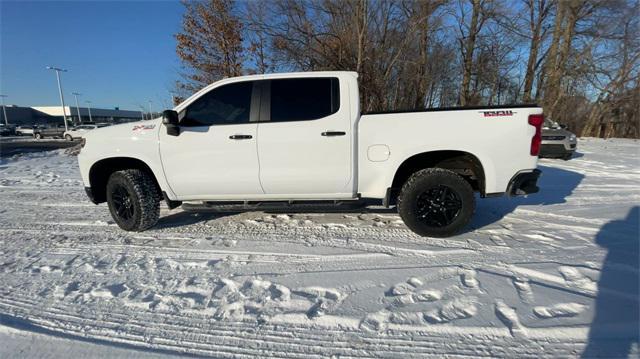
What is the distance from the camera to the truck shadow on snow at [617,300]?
6.44ft

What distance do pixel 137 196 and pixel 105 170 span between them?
859mm

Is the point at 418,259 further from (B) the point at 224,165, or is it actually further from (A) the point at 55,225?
(A) the point at 55,225

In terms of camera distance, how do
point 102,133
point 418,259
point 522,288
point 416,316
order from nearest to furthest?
point 416,316
point 522,288
point 418,259
point 102,133

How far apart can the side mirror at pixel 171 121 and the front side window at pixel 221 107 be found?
97 millimetres

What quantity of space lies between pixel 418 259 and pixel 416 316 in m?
0.95

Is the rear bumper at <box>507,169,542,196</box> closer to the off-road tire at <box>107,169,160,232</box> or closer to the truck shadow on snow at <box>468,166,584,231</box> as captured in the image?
the truck shadow on snow at <box>468,166,584,231</box>

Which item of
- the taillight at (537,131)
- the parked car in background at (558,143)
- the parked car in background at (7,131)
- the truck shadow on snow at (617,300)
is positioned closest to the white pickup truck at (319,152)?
the taillight at (537,131)

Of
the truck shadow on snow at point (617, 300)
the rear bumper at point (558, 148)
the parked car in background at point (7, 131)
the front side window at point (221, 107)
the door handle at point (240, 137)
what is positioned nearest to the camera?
the truck shadow on snow at point (617, 300)

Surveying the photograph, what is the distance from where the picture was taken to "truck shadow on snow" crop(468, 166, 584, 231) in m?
4.39

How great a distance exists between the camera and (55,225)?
14.6 ft

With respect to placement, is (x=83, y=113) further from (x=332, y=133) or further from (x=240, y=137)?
(x=332, y=133)

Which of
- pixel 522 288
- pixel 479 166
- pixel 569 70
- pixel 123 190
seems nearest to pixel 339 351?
pixel 522 288

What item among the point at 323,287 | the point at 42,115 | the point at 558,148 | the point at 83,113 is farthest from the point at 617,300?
the point at 42,115

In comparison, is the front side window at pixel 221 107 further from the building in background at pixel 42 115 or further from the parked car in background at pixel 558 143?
the building in background at pixel 42 115
